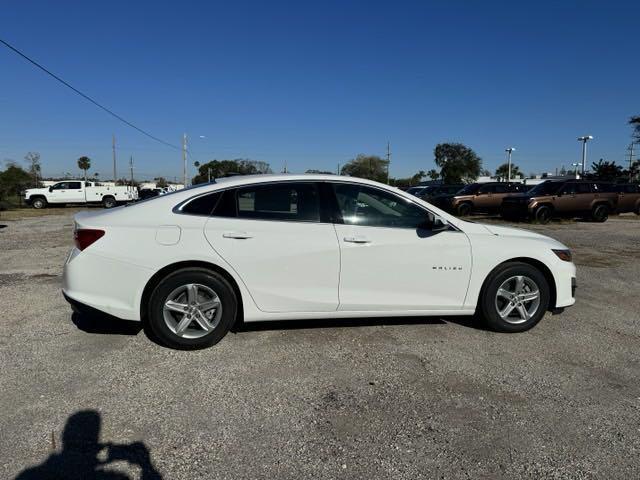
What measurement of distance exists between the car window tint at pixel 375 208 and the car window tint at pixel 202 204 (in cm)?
112

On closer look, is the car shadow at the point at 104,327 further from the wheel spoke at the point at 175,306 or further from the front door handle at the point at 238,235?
the front door handle at the point at 238,235

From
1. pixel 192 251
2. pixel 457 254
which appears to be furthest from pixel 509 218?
pixel 192 251

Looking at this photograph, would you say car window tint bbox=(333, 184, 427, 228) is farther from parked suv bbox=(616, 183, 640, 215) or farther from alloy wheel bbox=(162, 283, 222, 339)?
parked suv bbox=(616, 183, 640, 215)

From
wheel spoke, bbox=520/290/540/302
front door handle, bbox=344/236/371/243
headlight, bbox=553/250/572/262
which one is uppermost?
front door handle, bbox=344/236/371/243

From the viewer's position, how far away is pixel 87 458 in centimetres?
267

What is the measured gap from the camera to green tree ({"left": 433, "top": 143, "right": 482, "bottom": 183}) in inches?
3278

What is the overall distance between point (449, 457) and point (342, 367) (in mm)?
1338

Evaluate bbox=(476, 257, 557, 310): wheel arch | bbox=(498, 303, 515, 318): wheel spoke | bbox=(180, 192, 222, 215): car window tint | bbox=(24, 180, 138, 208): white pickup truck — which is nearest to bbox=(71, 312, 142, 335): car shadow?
bbox=(180, 192, 222, 215): car window tint

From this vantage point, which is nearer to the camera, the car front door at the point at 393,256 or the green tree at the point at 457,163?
the car front door at the point at 393,256

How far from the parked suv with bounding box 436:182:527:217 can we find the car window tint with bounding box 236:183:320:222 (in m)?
17.6

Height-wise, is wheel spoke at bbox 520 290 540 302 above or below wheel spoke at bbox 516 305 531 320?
above

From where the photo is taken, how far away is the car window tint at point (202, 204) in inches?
167

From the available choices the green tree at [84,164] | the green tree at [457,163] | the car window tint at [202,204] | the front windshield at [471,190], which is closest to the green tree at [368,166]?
the green tree at [457,163]

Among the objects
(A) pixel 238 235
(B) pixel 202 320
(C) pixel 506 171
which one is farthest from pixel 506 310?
(C) pixel 506 171
